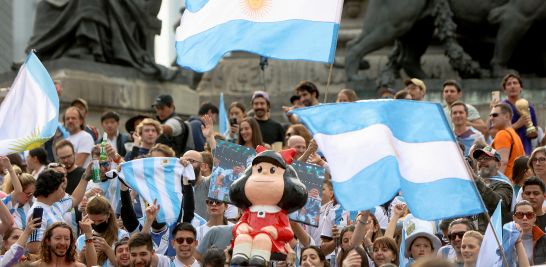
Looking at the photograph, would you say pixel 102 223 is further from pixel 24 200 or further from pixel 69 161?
pixel 69 161

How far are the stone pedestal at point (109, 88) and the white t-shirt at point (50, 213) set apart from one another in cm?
578

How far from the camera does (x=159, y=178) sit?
25.7ft

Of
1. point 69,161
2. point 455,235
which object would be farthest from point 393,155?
point 69,161

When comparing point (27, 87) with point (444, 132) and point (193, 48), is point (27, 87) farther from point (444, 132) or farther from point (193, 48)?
point (444, 132)

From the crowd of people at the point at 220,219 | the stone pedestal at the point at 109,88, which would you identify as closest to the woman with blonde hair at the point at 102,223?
the crowd of people at the point at 220,219

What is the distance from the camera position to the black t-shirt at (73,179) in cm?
917

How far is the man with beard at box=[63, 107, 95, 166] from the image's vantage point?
10.5m

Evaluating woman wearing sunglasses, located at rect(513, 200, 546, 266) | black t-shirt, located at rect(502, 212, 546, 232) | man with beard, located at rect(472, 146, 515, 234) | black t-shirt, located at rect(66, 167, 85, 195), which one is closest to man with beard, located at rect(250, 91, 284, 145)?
black t-shirt, located at rect(66, 167, 85, 195)

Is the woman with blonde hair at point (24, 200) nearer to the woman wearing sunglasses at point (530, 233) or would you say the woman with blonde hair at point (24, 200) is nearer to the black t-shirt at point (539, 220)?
the black t-shirt at point (539, 220)

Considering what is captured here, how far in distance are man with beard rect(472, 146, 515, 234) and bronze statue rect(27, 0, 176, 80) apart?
8375 mm

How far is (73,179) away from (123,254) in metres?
Answer: 2.23

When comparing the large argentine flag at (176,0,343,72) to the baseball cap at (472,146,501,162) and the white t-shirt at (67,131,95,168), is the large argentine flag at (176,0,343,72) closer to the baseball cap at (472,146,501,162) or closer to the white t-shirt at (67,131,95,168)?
the baseball cap at (472,146,501,162)

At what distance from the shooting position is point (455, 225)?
6930mm

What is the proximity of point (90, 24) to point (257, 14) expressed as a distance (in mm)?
7927
